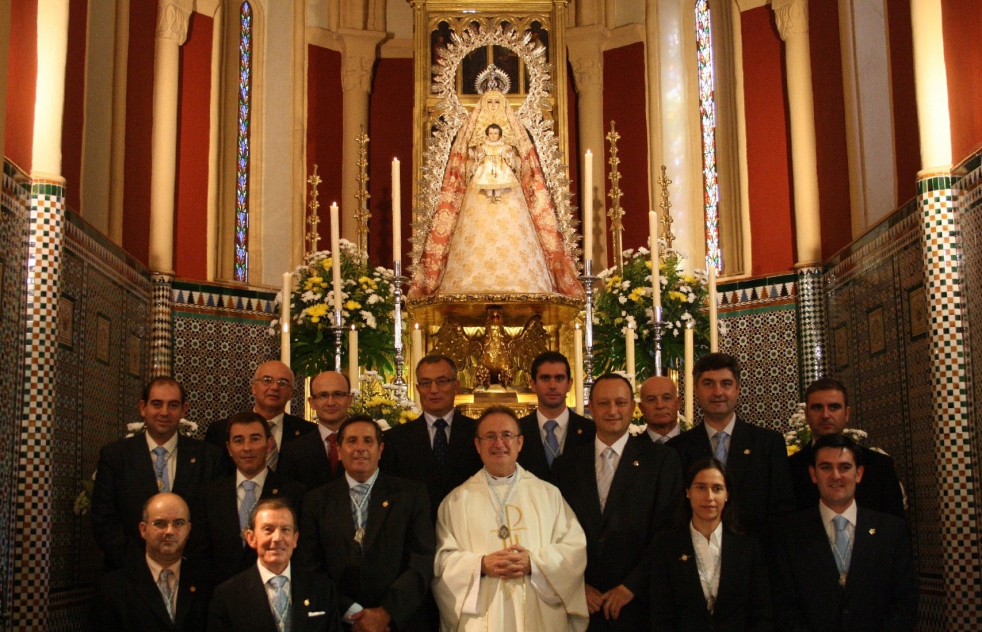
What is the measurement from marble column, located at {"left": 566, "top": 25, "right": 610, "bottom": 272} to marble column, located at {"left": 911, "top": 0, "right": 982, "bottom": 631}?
14.0ft

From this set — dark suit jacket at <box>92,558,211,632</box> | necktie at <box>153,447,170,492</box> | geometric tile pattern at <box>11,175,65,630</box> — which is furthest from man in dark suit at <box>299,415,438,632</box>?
geometric tile pattern at <box>11,175,65,630</box>

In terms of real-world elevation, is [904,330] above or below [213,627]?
above

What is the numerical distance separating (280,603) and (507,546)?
986 millimetres

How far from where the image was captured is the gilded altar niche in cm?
923

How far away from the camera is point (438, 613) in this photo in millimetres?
5227

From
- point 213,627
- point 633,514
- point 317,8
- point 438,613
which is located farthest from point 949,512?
point 317,8

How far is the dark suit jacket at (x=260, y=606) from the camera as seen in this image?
4531mm

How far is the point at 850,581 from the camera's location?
479 centimetres

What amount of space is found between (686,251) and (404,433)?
587cm

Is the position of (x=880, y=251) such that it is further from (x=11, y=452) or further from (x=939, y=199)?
(x=11, y=452)

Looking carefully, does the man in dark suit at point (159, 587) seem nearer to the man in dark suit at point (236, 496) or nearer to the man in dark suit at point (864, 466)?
the man in dark suit at point (236, 496)

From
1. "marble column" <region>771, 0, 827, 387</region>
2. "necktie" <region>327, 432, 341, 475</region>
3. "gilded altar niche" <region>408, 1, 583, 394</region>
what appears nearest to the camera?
"necktie" <region>327, 432, 341, 475</region>

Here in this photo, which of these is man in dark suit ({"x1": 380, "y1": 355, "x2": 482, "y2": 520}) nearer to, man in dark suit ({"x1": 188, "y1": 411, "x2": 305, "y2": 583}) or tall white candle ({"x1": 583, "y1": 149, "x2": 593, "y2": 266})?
man in dark suit ({"x1": 188, "y1": 411, "x2": 305, "y2": 583})

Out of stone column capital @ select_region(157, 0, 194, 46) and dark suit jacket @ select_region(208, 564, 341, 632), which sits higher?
stone column capital @ select_region(157, 0, 194, 46)
